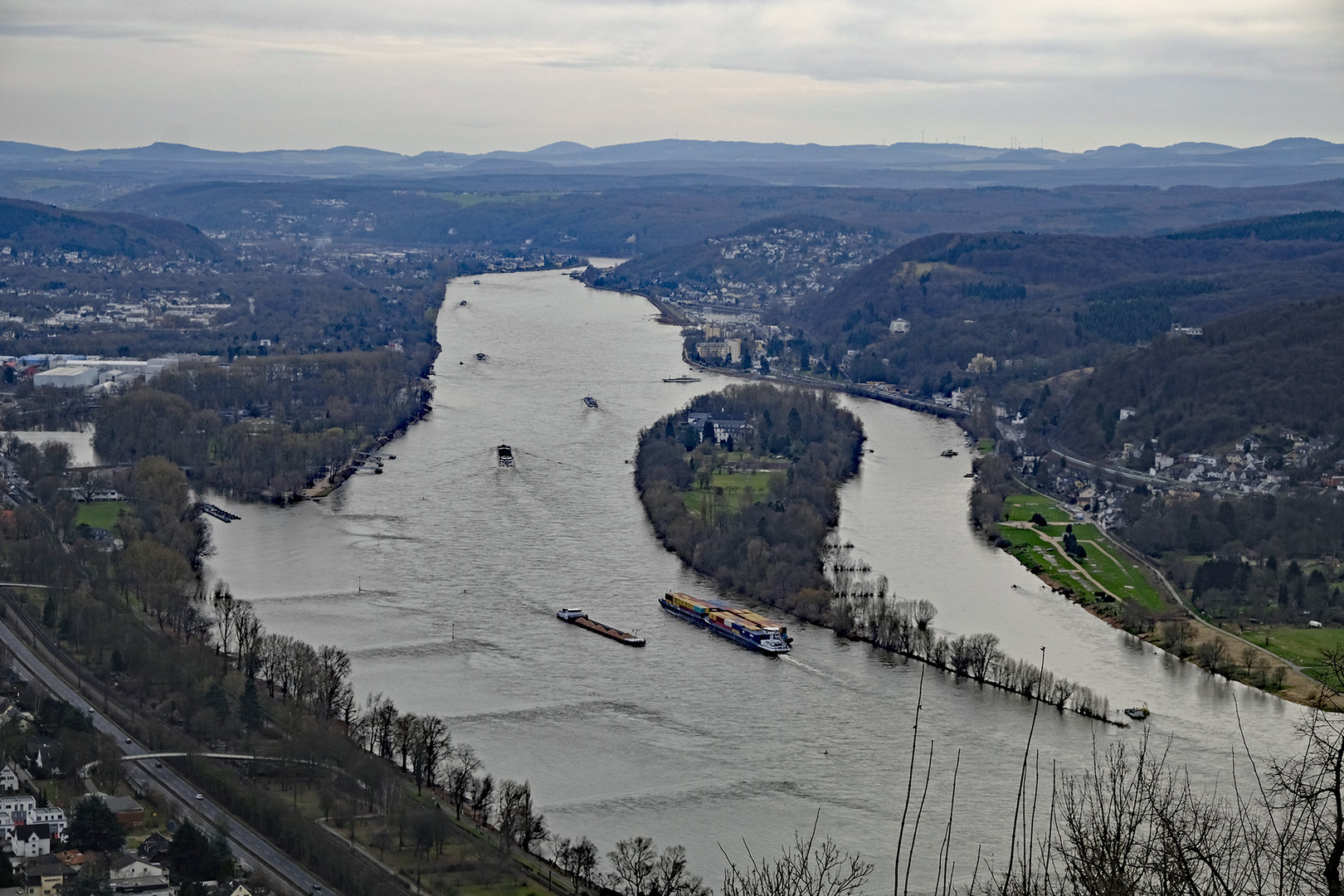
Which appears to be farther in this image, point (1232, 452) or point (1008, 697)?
point (1232, 452)

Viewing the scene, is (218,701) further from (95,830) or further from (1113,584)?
(1113,584)

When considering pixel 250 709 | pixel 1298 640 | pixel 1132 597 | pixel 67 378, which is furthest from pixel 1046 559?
pixel 67 378

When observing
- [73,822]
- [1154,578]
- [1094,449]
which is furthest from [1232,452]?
[73,822]

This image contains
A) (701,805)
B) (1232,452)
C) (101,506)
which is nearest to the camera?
(701,805)

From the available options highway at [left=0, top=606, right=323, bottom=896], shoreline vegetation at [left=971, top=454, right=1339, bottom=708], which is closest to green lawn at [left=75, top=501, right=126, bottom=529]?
highway at [left=0, top=606, right=323, bottom=896]

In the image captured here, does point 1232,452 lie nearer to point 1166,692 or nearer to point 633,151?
point 1166,692

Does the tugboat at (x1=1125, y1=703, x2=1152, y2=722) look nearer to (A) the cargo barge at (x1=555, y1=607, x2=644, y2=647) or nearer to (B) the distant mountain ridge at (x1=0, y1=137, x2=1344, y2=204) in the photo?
(A) the cargo barge at (x1=555, y1=607, x2=644, y2=647)

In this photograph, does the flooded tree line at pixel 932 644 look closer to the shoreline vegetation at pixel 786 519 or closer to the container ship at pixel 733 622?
the shoreline vegetation at pixel 786 519

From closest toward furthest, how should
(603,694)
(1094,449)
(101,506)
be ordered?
(603,694) → (101,506) → (1094,449)
